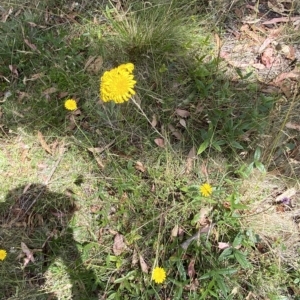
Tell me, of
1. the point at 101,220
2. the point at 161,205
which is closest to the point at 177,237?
the point at 161,205

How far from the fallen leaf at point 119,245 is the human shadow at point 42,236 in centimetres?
18

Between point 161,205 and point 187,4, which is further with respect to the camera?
point 187,4

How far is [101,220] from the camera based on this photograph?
87.4 inches

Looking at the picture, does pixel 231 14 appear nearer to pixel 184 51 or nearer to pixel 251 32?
pixel 251 32

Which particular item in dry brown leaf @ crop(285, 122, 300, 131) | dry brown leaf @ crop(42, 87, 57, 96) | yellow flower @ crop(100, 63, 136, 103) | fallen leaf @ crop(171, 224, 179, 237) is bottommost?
fallen leaf @ crop(171, 224, 179, 237)

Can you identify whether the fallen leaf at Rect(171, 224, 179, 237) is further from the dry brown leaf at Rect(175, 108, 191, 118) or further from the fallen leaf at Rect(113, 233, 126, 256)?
the dry brown leaf at Rect(175, 108, 191, 118)

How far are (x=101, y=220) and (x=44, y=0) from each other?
177cm

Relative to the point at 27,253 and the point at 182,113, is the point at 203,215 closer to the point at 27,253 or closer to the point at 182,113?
the point at 182,113

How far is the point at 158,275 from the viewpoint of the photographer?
1.91 metres

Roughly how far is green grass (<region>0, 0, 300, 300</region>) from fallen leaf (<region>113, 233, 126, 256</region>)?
0.03 m

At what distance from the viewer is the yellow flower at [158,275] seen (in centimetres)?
191

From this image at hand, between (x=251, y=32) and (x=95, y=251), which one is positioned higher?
(x=251, y=32)

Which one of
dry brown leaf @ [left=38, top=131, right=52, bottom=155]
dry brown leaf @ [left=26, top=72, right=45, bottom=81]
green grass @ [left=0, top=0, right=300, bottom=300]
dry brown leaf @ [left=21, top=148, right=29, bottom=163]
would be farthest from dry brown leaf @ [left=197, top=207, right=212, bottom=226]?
dry brown leaf @ [left=26, top=72, right=45, bottom=81]

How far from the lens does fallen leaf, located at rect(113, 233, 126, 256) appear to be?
2127 millimetres
